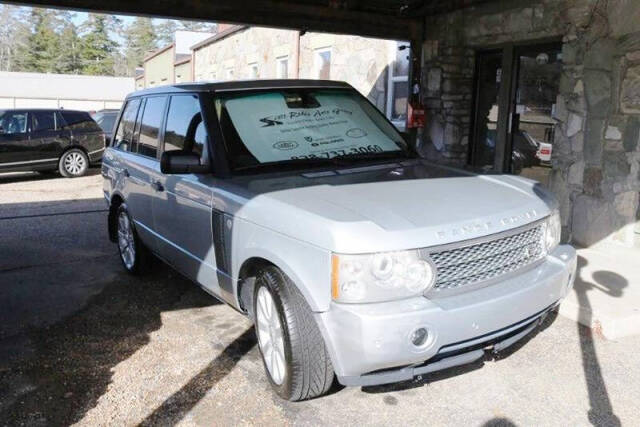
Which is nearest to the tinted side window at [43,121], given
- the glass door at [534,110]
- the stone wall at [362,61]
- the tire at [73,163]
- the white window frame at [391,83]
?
the tire at [73,163]

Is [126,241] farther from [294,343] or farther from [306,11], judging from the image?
[306,11]

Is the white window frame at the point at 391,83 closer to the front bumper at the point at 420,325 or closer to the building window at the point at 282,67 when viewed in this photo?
the building window at the point at 282,67

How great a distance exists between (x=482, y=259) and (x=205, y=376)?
1871 mm

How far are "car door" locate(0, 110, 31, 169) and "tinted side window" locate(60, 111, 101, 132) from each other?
3.26 ft

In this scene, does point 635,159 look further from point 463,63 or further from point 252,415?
point 252,415

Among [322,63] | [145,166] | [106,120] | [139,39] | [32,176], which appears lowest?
[32,176]

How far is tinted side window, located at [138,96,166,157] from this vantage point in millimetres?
4863

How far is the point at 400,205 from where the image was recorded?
3.03 meters

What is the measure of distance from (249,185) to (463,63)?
5.65 m

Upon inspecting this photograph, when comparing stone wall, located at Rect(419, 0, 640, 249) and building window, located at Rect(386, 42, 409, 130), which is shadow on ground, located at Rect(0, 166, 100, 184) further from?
stone wall, located at Rect(419, 0, 640, 249)

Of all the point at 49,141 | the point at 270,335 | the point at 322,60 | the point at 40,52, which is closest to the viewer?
the point at 270,335

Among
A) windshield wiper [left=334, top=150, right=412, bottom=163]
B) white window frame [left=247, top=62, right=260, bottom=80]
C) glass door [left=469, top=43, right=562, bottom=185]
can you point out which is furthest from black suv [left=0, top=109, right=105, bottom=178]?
windshield wiper [left=334, top=150, right=412, bottom=163]

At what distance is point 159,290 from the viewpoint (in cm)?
527

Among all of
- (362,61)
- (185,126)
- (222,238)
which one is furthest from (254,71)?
(222,238)
